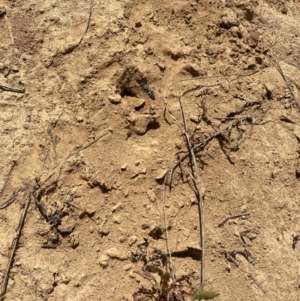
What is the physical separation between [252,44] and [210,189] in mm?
1061

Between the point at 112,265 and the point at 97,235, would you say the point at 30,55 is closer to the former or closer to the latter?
the point at 97,235

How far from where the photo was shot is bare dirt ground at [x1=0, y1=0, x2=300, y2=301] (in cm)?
230

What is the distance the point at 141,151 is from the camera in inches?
99.5

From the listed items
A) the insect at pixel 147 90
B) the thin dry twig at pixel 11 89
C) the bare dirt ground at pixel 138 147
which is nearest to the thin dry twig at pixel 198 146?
the bare dirt ground at pixel 138 147

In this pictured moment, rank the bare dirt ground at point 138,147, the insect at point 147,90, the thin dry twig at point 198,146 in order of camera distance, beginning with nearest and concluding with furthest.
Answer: the bare dirt ground at point 138,147 < the thin dry twig at point 198,146 < the insect at point 147,90

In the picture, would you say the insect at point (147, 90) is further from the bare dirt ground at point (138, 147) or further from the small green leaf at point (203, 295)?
the small green leaf at point (203, 295)

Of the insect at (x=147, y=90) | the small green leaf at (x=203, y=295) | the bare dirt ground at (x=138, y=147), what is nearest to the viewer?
the small green leaf at (x=203, y=295)

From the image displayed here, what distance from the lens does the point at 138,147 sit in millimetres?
2543

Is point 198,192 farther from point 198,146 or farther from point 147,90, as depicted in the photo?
point 147,90

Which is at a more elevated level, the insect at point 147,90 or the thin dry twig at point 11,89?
the insect at point 147,90

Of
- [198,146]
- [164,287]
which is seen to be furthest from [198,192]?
[164,287]

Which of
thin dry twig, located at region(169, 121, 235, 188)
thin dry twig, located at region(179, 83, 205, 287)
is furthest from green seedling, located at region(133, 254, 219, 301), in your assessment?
thin dry twig, located at region(169, 121, 235, 188)

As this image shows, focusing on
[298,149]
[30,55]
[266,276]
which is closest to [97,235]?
[266,276]

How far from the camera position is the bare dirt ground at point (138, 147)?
2299 mm
